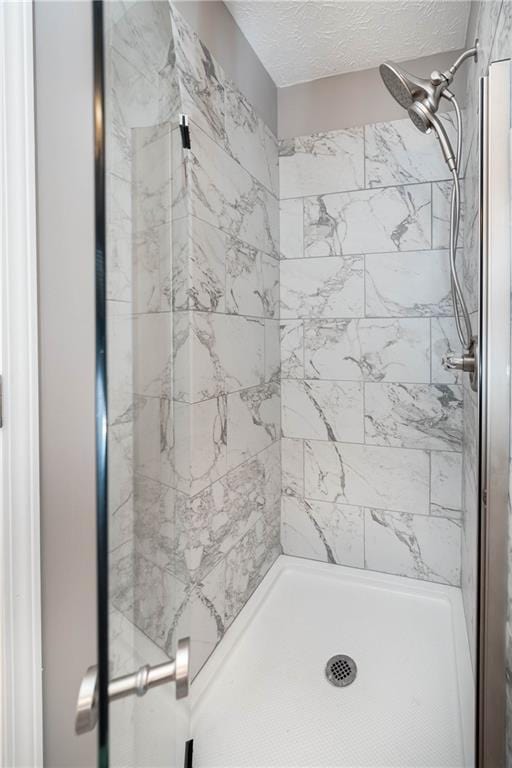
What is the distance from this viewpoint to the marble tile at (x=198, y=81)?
1199 mm

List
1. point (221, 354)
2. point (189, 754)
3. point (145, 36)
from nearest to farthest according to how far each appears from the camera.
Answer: point (145, 36)
point (189, 754)
point (221, 354)

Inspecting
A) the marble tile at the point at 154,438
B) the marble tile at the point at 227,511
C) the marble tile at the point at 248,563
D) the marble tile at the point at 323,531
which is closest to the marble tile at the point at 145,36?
the marble tile at the point at 154,438

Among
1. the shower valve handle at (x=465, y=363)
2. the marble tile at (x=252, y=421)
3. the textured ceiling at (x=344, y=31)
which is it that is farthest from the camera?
the marble tile at (x=252, y=421)

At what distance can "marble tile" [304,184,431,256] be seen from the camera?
1.74 meters

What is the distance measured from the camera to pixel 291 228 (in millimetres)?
1939

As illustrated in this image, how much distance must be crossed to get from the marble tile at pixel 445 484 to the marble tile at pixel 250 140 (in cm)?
141

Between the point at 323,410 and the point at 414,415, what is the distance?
15.8 inches

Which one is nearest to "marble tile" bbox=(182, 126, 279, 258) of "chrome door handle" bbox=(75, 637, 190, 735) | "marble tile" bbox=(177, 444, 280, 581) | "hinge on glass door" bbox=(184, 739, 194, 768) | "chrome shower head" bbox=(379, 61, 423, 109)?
"chrome shower head" bbox=(379, 61, 423, 109)

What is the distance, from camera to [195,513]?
1.28m

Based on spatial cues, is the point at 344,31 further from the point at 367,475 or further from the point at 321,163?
the point at 367,475

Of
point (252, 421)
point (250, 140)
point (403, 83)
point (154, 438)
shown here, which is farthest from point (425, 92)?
point (154, 438)

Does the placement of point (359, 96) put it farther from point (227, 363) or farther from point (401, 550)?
point (401, 550)

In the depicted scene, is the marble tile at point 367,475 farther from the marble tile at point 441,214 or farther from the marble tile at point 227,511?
the marble tile at point 441,214

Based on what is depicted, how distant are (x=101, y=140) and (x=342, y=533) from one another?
1871mm
